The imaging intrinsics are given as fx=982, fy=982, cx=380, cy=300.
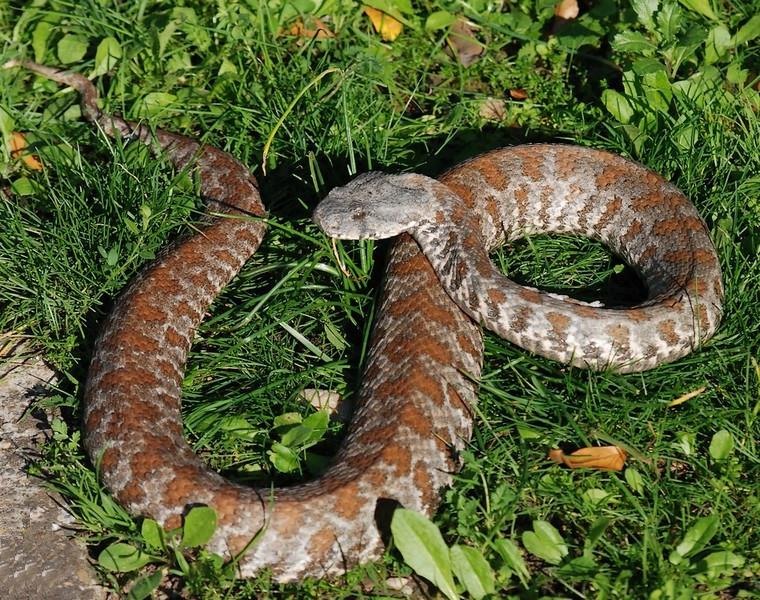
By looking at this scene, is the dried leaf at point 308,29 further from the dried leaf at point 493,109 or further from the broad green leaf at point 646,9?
the broad green leaf at point 646,9

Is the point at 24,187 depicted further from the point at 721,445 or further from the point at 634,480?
the point at 721,445

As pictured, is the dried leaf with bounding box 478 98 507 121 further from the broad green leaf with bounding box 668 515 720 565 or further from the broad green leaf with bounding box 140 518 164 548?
the broad green leaf with bounding box 140 518 164 548

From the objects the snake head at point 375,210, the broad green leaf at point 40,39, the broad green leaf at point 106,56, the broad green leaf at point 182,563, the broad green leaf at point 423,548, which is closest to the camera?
the broad green leaf at point 423,548

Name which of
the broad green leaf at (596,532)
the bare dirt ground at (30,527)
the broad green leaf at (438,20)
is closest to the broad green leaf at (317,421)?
the bare dirt ground at (30,527)

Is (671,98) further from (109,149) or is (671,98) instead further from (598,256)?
(109,149)

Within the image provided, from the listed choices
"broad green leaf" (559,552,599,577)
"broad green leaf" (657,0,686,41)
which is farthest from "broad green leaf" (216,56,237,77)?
"broad green leaf" (559,552,599,577)

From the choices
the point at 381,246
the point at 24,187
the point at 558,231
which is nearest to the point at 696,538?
the point at 558,231
